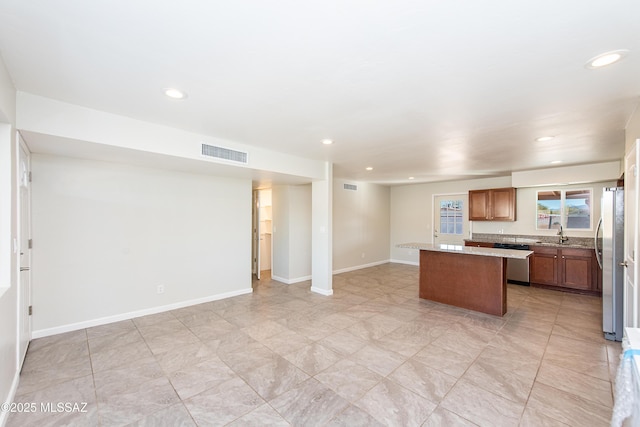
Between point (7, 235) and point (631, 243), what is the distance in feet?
17.4

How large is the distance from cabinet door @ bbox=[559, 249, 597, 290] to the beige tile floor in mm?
1016

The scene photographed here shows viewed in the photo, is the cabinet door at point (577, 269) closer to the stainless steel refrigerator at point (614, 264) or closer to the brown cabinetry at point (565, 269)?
the brown cabinetry at point (565, 269)

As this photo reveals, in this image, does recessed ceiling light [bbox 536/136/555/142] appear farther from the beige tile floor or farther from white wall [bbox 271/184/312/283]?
white wall [bbox 271/184/312/283]

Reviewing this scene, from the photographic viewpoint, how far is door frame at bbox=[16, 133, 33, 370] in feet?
8.34

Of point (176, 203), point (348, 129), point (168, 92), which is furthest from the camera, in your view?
point (176, 203)

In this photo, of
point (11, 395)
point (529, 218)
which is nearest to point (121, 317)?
point (11, 395)

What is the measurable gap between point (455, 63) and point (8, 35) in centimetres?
270

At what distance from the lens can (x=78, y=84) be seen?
2.27 metres

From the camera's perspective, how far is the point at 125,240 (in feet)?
12.9

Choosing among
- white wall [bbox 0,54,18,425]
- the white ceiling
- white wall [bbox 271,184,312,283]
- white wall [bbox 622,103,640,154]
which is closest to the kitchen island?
white wall [bbox 622,103,640,154]

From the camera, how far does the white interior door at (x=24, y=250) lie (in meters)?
2.72

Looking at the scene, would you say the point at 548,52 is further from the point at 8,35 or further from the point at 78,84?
the point at 78,84

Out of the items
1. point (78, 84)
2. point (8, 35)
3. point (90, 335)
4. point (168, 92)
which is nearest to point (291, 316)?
point (90, 335)

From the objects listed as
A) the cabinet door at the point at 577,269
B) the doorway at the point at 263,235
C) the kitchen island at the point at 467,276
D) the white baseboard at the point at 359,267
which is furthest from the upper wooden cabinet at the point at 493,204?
the doorway at the point at 263,235
